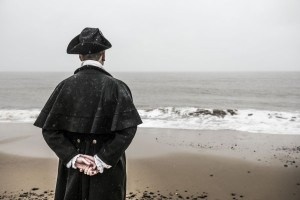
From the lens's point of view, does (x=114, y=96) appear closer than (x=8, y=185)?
Yes

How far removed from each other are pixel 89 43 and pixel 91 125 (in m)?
0.65

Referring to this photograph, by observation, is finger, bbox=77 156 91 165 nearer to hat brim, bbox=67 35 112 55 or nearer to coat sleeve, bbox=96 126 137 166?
coat sleeve, bbox=96 126 137 166

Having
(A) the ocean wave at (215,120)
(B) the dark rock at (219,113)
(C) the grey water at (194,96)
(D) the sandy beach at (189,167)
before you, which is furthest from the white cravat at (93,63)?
(C) the grey water at (194,96)

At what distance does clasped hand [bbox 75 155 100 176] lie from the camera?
2.33 m

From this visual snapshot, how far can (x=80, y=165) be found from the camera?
236 centimetres

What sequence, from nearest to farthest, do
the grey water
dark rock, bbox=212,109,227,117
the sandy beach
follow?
the sandy beach
dark rock, bbox=212,109,227,117
the grey water

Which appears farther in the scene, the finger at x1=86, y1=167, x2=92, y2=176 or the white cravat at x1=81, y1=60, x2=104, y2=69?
the white cravat at x1=81, y1=60, x2=104, y2=69

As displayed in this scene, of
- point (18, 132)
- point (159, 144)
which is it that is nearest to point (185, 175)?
point (159, 144)

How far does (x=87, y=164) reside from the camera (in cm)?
233

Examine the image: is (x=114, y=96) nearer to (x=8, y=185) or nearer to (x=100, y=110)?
(x=100, y=110)

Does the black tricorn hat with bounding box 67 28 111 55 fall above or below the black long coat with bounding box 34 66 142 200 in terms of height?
above

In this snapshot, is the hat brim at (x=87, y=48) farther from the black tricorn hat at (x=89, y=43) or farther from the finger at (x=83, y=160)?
the finger at (x=83, y=160)

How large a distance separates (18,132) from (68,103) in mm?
12533

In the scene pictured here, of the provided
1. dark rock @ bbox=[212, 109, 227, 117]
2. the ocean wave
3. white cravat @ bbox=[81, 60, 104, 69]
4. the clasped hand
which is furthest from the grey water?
the clasped hand
